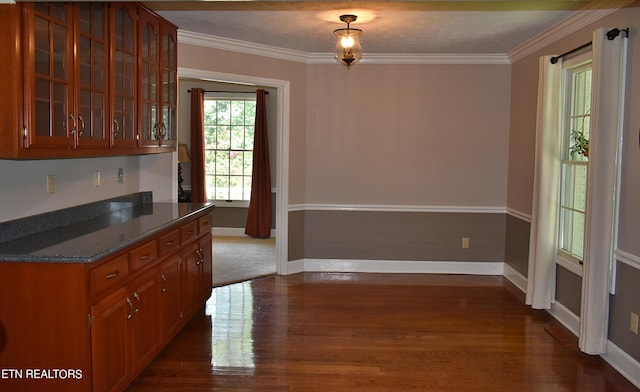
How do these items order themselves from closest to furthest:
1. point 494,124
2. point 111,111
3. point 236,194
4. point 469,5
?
point 111,111, point 469,5, point 494,124, point 236,194

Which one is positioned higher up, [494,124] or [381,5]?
[381,5]

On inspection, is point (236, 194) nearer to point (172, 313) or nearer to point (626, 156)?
point (172, 313)

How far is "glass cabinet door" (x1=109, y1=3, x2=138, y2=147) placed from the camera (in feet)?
11.4

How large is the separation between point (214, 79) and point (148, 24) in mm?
1368

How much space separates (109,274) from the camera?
277 centimetres

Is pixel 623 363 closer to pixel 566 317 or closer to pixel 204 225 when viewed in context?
pixel 566 317

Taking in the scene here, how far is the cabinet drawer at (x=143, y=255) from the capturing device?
10.1ft

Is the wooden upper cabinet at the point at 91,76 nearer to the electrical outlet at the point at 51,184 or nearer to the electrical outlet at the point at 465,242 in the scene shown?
the electrical outlet at the point at 51,184

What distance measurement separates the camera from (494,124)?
614 cm

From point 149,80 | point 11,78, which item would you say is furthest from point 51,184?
point 149,80

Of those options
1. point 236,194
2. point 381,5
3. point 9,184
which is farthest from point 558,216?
point 236,194

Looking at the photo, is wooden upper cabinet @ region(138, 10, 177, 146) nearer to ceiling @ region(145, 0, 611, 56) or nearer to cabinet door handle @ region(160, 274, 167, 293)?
ceiling @ region(145, 0, 611, 56)

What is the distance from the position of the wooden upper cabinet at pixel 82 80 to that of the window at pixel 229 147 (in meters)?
4.15

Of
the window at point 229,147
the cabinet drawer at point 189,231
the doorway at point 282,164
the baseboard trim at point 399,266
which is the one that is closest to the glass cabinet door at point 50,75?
the cabinet drawer at point 189,231
